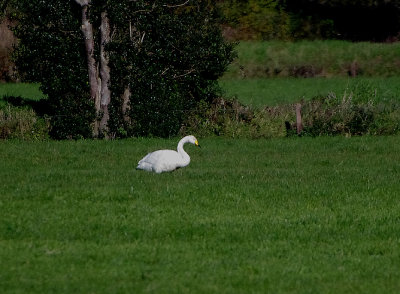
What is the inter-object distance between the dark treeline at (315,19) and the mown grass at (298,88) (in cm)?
1051

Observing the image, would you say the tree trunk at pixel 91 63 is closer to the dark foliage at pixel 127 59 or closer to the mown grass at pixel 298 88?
the dark foliage at pixel 127 59

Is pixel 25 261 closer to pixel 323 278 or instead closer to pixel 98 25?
pixel 323 278

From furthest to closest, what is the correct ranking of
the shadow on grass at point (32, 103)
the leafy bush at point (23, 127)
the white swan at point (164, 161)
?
the shadow on grass at point (32, 103) < the leafy bush at point (23, 127) < the white swan at point (164, 161)

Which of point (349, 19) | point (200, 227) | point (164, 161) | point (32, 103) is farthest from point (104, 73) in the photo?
point (349, 19)

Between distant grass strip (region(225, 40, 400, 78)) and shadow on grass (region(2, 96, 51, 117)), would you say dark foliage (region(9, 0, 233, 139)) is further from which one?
distant grass strip (region(225, 40, 400, 78))

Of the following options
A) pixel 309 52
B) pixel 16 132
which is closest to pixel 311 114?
pixel 16 132

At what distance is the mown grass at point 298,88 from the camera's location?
146 ft

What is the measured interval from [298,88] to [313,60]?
29.8 ft

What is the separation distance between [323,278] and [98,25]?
24.0 m

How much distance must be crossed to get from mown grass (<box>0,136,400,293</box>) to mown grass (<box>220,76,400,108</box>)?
19.8 metres

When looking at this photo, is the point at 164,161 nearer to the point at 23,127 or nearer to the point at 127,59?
the point at 23,127

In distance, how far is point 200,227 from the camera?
1566cm

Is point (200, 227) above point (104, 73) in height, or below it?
above

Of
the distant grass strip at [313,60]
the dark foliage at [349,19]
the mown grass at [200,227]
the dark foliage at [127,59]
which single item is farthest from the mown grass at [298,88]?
the mown grass at [200,227]
